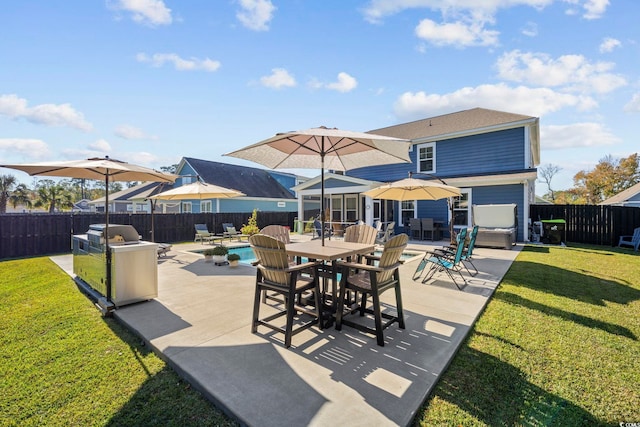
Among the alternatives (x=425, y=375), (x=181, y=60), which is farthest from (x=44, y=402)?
(x=181, y=60)

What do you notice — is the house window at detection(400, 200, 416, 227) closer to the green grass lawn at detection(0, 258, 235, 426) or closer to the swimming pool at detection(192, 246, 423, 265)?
the swimming pool at detection(192, 246, 423, 265)

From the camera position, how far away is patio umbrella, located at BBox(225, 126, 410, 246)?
3916 mm

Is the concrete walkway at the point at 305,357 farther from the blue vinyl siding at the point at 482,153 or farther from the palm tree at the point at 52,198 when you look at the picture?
the palm tree at the point at 52,198

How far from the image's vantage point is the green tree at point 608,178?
90.8ft

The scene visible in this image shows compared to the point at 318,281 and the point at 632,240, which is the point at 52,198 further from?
the point at 632,240

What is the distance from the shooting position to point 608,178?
2856 centimetres

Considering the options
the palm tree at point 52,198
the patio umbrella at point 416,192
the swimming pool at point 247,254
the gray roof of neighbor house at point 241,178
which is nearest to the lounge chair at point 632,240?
the patio umbrella at point 416,192

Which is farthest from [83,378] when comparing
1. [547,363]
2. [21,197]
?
[21,197]

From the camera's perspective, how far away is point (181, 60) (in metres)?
9.17

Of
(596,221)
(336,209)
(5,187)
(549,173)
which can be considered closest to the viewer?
(596,221)

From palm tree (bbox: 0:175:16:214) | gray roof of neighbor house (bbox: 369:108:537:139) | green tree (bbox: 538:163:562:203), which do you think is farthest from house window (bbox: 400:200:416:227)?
palm tree (bbox: 0:175:16:214)

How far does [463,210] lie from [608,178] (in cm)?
2730

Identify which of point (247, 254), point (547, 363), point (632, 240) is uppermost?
point (632, 240)

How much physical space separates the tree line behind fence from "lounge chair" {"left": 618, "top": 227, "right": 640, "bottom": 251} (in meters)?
0.26
